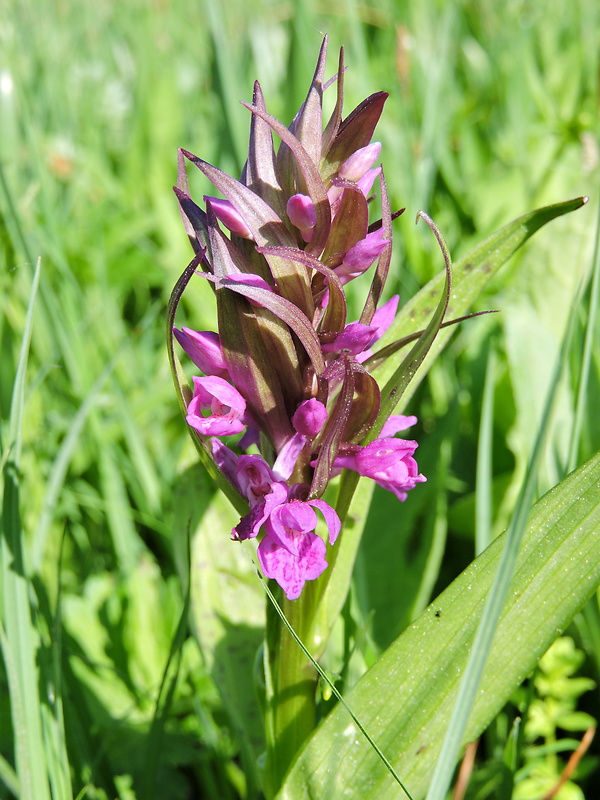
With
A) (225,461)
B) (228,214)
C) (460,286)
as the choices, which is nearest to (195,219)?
(228,214)

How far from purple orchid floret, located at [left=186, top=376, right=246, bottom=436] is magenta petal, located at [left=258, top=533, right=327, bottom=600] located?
13 cm

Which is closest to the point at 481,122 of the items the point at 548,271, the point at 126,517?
the point at 548,271

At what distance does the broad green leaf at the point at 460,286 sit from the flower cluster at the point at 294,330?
0.46 ft

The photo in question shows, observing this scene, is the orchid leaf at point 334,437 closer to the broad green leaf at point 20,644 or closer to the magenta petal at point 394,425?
the magenta petal at point 394,425

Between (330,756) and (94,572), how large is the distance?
100 centimetres

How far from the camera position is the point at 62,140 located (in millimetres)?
3180

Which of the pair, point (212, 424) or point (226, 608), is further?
point (226, 608)

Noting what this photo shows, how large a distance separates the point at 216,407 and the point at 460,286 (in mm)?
405

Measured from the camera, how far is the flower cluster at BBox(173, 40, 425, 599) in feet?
2.41

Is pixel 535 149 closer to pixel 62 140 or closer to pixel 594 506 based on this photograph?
pixel 62 140

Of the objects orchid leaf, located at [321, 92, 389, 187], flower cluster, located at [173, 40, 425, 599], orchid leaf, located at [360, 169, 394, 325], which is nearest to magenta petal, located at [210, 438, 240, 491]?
flower cluster, located at [173, 40, 425, 599]

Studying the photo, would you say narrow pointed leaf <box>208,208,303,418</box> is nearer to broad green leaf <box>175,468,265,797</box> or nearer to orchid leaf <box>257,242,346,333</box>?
orchid leaf <box>257,242,346,333</box>

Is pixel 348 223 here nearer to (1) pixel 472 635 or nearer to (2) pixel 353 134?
(2) pixel 353 134

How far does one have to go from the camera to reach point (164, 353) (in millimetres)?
2125
